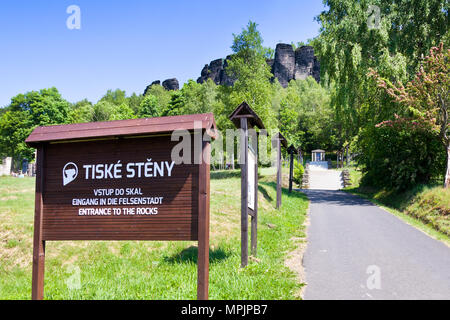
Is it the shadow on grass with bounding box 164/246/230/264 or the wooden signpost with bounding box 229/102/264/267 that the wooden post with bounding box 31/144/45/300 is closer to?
the shadow on grass with bounding box 164/246/230/264

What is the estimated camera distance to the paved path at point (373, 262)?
213 inches

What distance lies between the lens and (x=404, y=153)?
18047 millimetres

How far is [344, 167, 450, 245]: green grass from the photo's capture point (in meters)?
11.2

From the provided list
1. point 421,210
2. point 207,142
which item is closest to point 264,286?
point 207,142

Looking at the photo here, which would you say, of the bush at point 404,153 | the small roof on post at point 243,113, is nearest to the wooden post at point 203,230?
the small roof on post at point 243,113

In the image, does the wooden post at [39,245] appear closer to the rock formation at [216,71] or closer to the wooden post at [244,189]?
the wooden post at [244,189]

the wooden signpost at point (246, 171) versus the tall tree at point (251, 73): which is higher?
the tall tree at point (251, 73)

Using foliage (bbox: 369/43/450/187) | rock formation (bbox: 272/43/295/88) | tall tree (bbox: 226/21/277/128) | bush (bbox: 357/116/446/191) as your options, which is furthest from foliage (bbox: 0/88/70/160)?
rock formation (bbox: 272/43/295/88)

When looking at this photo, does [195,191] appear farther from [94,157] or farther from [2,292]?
[2,292]

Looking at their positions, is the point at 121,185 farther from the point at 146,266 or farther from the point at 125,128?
the point at 146,266

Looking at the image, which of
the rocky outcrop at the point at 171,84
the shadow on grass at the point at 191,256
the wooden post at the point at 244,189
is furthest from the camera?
the rocky outcrop at the point at 171,84

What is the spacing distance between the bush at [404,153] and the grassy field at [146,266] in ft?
30.2

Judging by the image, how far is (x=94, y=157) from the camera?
511 cm
